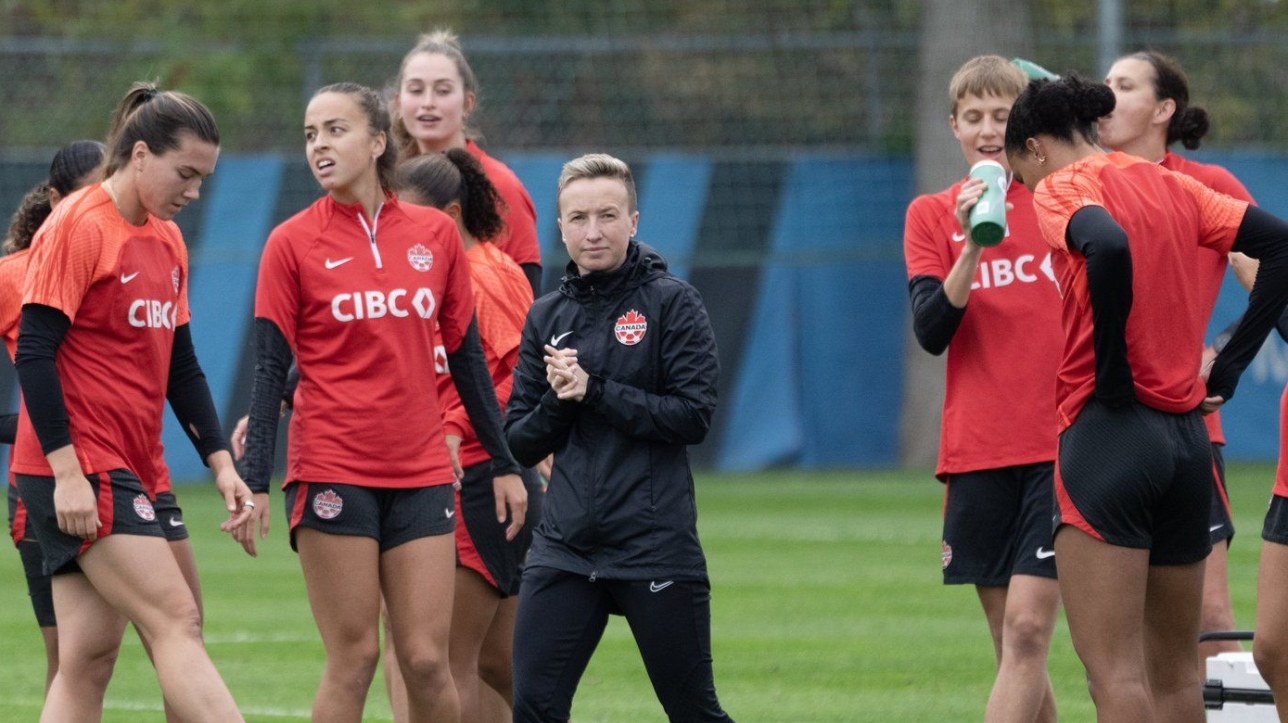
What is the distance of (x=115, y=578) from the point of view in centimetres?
586

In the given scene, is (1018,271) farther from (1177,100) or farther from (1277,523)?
(1177,100)

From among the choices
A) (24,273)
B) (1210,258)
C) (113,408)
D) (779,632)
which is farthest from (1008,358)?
(779,632)

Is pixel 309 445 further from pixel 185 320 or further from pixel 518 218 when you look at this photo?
pixel 518 218

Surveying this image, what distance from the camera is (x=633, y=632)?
572 cm

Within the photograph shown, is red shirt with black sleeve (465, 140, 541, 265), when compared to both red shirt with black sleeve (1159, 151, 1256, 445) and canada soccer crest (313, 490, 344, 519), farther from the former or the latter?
red shirt with black sleeve (1159, 151, 1256, 445)

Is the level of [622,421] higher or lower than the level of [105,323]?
lower

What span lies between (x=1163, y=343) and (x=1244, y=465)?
14610 millimetres

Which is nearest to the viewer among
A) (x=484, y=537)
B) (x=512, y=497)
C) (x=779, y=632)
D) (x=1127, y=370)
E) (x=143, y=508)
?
(x=1127, y=370)

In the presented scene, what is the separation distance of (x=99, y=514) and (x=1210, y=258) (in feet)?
11.3

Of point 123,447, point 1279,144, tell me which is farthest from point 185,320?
point 1279,144

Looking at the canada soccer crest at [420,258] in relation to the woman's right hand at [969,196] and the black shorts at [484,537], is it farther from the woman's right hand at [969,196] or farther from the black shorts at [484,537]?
the woman's right hand at [969,196]

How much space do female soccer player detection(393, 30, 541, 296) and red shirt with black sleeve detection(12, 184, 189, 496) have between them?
188 cm

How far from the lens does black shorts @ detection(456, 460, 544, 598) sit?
6836 mm

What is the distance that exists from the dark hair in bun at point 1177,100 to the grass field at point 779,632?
7.55 ft
